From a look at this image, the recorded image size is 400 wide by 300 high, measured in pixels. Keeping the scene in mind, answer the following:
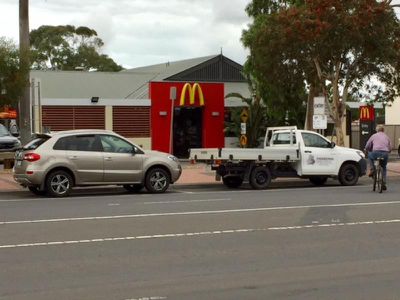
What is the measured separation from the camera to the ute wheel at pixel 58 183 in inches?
627

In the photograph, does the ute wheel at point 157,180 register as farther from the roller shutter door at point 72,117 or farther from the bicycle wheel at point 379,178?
the roller shutter door at point 72,117

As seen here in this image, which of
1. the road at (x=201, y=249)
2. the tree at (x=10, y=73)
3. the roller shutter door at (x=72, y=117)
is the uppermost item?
the tree at (x=10, y=73)

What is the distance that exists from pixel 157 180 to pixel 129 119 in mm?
16789

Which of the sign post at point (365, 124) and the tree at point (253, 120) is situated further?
the sign post at point (365, 124)

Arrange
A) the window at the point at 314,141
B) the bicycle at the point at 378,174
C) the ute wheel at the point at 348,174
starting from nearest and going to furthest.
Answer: the bicycle at the point at 378,174 → the window at the point at 314,141 → the ute wheel at the point at 348,174

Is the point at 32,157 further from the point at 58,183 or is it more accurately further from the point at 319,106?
the point at 319,106

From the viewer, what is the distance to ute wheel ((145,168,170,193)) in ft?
55.9

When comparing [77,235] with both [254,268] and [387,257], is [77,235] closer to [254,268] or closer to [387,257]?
[254,268]

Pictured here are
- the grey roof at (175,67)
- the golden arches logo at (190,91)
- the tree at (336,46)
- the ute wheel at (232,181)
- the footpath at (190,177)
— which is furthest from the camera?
the grey roof at (175,67)

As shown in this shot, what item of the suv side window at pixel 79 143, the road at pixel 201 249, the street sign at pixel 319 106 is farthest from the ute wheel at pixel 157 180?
the street sign at pixel 319 106

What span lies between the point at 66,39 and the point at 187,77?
3314cm

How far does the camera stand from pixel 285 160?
61.3 feet

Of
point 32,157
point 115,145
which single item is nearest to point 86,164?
point 115,145

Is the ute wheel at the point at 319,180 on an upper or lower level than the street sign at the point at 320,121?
lower
